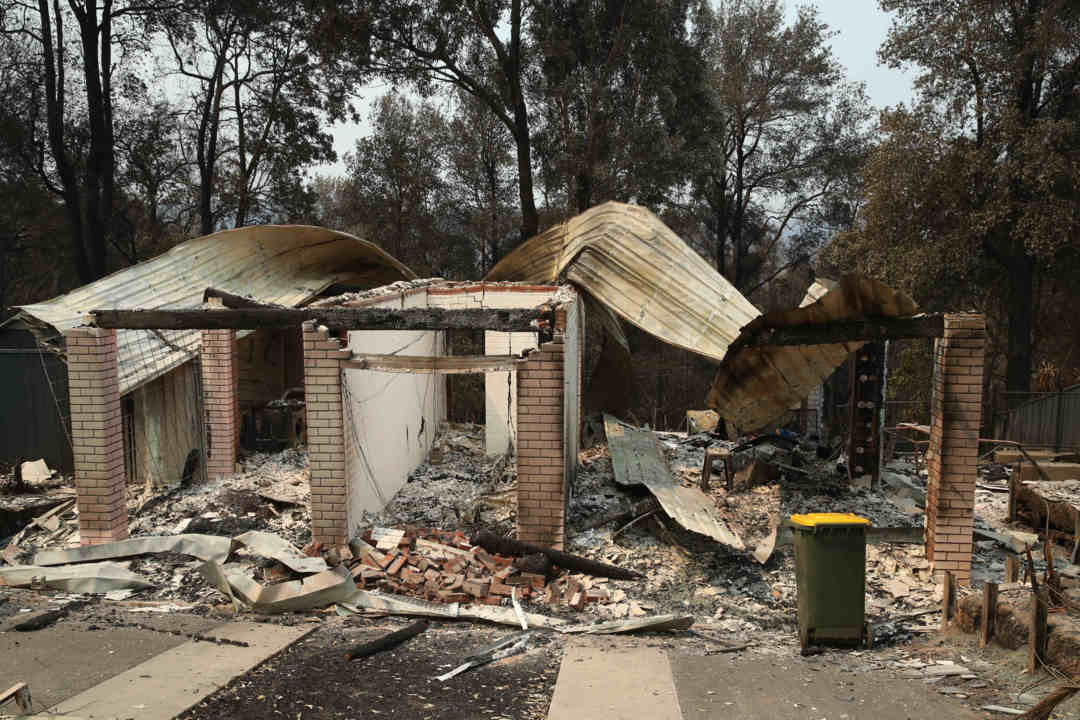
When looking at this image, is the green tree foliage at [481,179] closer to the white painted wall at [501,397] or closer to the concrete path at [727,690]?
the white painted wall at [501,397]

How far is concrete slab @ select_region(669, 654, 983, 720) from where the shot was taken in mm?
4195

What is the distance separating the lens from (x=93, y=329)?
7.02 meters

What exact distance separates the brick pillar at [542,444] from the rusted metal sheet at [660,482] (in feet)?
4.13

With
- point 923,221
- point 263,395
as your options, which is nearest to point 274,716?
point 263,395

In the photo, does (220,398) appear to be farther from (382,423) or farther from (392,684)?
(392,684)

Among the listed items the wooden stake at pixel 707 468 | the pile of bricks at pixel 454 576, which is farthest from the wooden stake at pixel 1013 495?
the pile of bricks at pixel 454 576

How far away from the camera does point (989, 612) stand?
4.92 m

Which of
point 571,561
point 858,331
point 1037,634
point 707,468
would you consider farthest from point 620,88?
point 1037,634

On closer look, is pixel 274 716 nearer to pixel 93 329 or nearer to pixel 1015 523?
pixel 93 329

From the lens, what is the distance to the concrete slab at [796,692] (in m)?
4.20

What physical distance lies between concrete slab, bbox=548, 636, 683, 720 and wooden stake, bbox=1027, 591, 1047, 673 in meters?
2.19

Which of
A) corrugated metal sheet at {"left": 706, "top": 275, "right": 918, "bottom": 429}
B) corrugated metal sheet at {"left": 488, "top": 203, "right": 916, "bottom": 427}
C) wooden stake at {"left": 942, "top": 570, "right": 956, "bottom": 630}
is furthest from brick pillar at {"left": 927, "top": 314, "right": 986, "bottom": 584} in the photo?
wooden stake at {"left": 942, "top": 570, "right": 956, "bottom": 630}

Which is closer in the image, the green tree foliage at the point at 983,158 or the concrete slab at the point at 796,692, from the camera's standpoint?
the concrete slab at the point at 796,692

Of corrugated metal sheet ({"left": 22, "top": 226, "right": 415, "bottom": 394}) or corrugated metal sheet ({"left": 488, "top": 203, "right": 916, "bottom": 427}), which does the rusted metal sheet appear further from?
corrugated metal sheet ({"left": 22, "top": 226, "right": 415, "bottom": 394})
